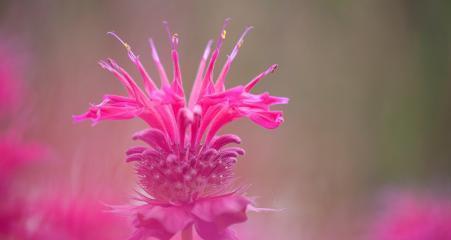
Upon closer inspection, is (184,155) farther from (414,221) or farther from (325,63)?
(325,63)

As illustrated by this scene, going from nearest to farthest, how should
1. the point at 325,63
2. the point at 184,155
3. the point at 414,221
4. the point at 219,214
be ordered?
the point at 219,214 < the point at 184,155 < the point at 414,221 < the point at 325,63

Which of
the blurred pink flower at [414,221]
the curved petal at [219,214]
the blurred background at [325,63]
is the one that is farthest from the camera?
the blurred background at [325,63]

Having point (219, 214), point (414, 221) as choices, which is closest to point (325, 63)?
point (414, 221)

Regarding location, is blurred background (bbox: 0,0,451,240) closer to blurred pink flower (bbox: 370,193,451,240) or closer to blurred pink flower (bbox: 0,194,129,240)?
blurred pink flower (bbox: 370,193,451,240)

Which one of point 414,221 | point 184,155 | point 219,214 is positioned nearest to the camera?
point 219,214

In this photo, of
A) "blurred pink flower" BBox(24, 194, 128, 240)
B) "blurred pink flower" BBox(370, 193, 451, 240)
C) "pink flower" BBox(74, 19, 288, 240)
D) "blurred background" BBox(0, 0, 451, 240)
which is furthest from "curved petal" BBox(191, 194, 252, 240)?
"blurred background" BBox(0, 0, 451, 240)

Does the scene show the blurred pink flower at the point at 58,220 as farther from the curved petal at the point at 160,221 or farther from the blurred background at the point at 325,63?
the blurred background at the point at 325,63

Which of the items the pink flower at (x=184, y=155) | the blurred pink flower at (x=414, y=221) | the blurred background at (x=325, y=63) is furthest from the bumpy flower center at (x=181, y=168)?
the blurred background at (x=325, y=63)
